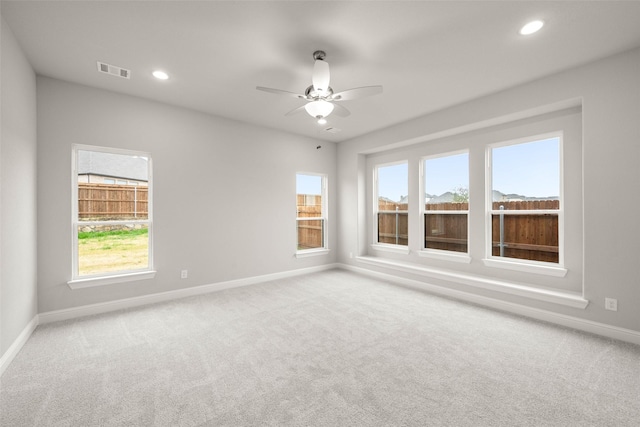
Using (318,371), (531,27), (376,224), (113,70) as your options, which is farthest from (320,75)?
(376,224)

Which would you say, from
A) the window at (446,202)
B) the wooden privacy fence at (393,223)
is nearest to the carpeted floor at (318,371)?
the window at (446,202)

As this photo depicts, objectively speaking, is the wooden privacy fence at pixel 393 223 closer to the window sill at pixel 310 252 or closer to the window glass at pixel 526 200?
the window sill at pixel 310 252

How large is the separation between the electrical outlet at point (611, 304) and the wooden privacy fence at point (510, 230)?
766 mm

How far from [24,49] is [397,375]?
447cm

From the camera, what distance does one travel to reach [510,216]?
3.89 meters

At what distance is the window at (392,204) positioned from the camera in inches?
210

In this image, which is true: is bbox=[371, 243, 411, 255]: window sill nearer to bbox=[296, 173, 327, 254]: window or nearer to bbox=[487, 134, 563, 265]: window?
bbox=[296, 173, 327, 254]: window

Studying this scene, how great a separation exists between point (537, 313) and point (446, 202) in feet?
6.64

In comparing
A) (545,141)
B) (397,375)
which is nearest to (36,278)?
(397,375)

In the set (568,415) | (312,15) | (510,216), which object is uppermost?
(312,15)

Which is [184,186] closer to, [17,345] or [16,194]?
[16,194]

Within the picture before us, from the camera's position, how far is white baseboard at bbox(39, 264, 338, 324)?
3.20 metres

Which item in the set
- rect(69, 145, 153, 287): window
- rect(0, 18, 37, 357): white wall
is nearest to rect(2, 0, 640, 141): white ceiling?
rect(0, 18, 37, 357): white wall

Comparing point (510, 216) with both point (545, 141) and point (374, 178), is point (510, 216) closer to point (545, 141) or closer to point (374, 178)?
point (545, 141)
